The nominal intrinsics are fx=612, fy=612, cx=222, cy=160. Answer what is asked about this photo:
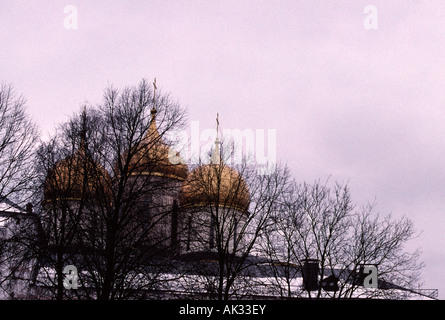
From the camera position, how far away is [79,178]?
867 inches

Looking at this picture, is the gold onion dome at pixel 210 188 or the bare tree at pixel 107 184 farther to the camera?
the gold onion dome at pixel 210 188

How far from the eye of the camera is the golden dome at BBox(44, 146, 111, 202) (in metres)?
20.0

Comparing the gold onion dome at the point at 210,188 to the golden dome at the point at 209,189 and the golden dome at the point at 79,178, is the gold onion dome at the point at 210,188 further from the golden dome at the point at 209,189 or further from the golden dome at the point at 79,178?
the golden dome at the point at 79,178

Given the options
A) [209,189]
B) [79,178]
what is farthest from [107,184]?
[209,189]

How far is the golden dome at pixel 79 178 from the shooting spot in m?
20.0

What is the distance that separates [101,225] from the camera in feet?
63.2

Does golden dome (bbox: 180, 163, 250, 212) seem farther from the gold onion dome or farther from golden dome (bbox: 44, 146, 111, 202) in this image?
golden dome (bbox: 44, 146, 111, 202)

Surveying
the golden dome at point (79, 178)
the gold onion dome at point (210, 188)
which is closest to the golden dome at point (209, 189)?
the gold onion dome at point (210, 188)

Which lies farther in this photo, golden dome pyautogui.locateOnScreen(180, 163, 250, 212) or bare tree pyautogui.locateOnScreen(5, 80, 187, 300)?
golden dome pyautogui.locateOnScreen(180, 163, 250, 212)

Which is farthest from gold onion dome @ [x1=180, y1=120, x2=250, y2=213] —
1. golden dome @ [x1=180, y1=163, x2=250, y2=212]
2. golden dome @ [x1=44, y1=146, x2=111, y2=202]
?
golden dome @ [x1=44, y1=146, x2=111, y2=202]

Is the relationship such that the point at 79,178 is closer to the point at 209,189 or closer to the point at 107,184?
the point at 107,184
